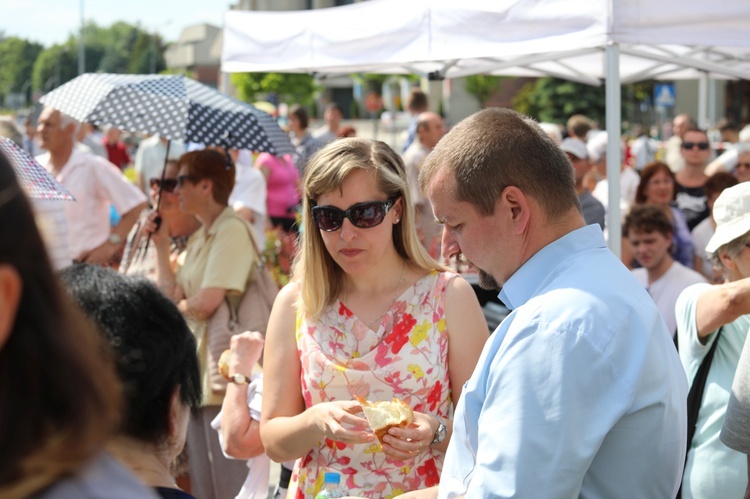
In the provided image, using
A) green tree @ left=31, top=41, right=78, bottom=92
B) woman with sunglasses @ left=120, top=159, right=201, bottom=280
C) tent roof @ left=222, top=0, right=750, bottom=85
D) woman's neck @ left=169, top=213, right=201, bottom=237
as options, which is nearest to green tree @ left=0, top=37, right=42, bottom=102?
green tree @ left=31, top=41, right=78, bottom=92

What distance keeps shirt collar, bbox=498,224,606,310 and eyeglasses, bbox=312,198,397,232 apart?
1.00m

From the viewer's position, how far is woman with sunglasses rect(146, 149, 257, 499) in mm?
4301

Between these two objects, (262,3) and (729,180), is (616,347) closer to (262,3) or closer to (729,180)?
(729,180)

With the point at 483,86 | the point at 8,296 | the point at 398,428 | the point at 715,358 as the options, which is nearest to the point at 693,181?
the point at 715,358

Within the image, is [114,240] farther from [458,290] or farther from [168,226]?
[458,290]

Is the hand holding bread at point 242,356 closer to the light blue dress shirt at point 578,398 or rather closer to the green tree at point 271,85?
the light blue dress shirt at point 578,398

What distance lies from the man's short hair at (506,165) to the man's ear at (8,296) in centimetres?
Result: 123

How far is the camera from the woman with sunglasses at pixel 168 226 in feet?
16.6

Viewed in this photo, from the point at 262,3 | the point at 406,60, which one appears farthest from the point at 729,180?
the point at 262,3

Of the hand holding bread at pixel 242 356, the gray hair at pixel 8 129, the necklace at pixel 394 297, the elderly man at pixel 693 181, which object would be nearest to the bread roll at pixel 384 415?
the necklace at pixel 394 297

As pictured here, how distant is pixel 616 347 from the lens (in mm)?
1859

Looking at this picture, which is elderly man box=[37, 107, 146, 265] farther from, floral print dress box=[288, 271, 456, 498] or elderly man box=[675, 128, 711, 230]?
elderly man box=[675, 128, 711, 230]

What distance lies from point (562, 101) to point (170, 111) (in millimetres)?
42560

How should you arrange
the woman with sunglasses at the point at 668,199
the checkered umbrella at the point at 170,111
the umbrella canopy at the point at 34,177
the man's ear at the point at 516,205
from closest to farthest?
1. the man's ear at the point at 516,205
2. the umbrella canopy at the point at 34,177
3. the checkered umbrella at the point at 170,111
4. the woman with sunglasses at the point at 668,199
